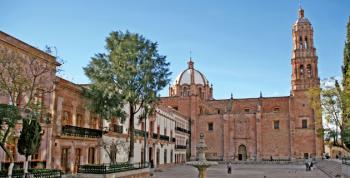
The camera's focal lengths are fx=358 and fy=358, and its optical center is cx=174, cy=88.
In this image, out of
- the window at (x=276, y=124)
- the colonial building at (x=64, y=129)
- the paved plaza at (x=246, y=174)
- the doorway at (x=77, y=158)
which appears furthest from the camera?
the window at (x=276, y=124)

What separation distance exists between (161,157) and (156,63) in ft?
62.9

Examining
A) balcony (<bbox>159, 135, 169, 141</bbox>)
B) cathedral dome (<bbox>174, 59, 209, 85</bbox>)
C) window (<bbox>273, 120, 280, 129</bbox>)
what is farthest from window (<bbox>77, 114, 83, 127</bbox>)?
cathedral dome (<bbox>174, 59, 209, 85</bbox>)

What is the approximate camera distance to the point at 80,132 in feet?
75.4

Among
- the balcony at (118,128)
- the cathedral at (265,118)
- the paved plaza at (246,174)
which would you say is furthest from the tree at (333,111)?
the cathedral at (265,118)

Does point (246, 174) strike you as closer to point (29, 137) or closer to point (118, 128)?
point (118, 128)

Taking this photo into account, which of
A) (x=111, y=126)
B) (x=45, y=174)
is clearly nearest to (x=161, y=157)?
(x=111, y=126)

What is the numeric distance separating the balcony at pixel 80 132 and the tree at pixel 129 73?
2417 mm

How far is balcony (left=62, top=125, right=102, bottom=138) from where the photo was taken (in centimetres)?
2155

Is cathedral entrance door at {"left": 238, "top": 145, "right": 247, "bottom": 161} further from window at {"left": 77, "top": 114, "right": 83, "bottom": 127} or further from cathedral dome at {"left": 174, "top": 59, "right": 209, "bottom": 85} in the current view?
window at {"left": 77, "top": 114, "right": 83, "bottom": 127}

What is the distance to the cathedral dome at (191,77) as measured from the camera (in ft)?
202

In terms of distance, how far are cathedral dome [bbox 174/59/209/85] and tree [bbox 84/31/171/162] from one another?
36140mm

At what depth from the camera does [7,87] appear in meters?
13.5

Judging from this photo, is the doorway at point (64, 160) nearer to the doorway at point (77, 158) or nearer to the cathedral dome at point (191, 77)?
the doorway at point (77, 158)

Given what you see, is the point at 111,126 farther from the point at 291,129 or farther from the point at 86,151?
the point at 291,129
